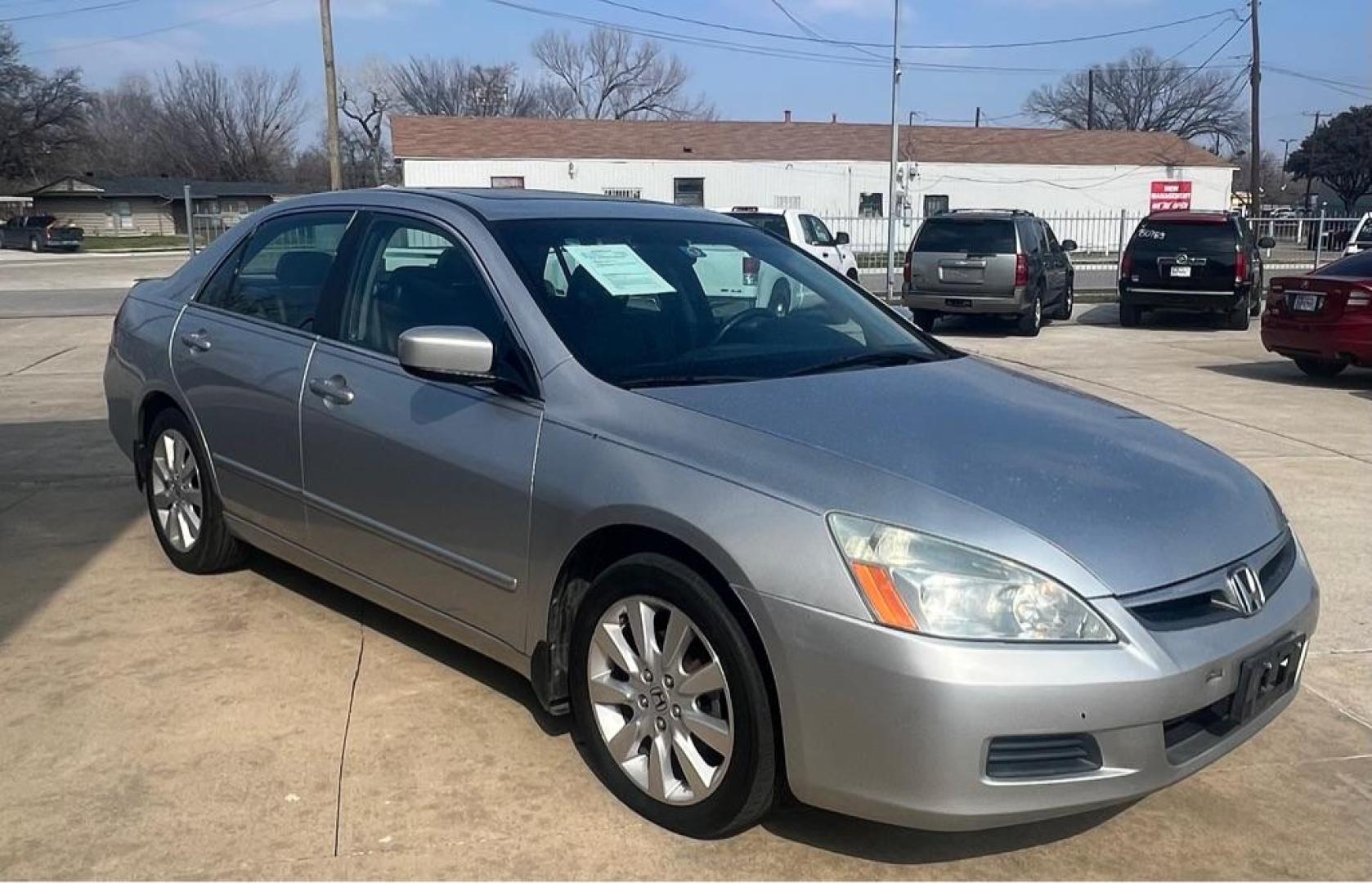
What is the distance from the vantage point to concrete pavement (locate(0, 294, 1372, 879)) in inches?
116

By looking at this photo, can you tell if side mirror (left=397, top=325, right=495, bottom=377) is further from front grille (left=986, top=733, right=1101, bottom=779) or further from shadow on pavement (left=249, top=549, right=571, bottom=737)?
front grille (left=986, top=733, right=1101, bottom=779)

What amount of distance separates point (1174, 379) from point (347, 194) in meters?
9.58

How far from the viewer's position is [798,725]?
8.84 ft

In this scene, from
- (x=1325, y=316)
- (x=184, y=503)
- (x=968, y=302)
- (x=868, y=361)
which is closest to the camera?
(x=868, y=361)

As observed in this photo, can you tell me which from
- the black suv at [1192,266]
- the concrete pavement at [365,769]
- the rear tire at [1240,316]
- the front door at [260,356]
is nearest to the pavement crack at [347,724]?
the concrete pavement at [365,769]

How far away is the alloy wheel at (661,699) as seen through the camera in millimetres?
2896

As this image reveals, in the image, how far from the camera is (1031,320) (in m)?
16.2

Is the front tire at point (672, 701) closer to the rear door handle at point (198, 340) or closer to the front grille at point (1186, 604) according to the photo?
the front grille at point (1186, 604)

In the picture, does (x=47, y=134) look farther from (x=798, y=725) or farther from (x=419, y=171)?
(x=798, y=725)

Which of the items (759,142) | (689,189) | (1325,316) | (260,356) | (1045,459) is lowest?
(1325,316)

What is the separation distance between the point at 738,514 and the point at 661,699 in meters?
0.59

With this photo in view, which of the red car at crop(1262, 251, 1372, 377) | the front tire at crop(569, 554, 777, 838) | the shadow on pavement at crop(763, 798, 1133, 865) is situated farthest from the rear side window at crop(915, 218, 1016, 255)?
the front tire at crop(569, 554, 777, 838)

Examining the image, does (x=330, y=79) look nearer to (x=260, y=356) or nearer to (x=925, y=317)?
(x=925, y=317)

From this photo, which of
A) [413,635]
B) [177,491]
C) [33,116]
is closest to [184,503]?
[177,491]
